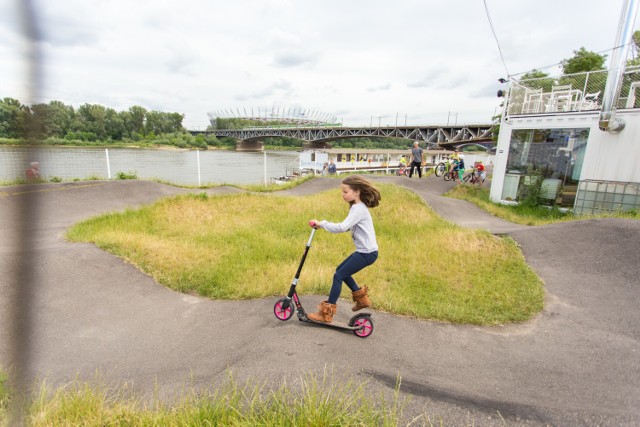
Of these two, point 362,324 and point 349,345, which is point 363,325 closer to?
point 362,324

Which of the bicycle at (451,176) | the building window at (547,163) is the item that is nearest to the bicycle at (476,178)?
the bicycle at (451,176)

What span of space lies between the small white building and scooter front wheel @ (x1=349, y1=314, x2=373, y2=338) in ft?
42.4

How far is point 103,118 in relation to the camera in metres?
2.24

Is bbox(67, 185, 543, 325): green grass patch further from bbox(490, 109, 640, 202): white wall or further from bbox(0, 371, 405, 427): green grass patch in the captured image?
A: bbox(490, 109, 640, 202): white wall

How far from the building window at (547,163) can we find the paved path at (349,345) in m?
8.45

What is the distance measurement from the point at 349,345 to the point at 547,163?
15.2m

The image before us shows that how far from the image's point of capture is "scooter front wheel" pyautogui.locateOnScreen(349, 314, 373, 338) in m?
4.15

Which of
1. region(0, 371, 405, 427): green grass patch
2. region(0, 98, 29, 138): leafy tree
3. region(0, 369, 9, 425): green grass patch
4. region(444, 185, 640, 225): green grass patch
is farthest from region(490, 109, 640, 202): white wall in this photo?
region(0, 369, 9, 425): green grass patch

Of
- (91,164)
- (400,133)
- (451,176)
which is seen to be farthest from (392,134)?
(91,164)

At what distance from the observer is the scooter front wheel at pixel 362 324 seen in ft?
13.6

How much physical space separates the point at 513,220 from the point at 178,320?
501 inches

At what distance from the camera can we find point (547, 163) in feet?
47.5

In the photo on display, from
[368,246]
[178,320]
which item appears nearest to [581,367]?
[368,246]

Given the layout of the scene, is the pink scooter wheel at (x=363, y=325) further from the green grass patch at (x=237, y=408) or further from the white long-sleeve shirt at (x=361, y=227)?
the green grass patch at (x=237, y=408)
